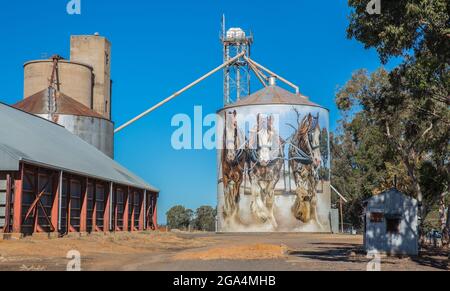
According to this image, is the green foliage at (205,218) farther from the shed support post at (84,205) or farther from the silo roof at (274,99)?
the shed support post at (84,205)

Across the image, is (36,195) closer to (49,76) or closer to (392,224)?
(392,224)

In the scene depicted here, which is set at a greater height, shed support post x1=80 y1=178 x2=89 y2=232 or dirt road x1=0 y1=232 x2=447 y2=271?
shed support post x1=80 y1=178 x2=89 y2=232

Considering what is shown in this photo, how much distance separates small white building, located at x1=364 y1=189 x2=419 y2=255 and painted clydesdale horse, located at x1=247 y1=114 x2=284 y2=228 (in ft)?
146

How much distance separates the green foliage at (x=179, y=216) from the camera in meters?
130

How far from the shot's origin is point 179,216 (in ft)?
433

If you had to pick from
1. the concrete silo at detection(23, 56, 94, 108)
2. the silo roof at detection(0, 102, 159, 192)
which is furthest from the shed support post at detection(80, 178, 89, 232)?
the concrete silo at detection(23, 56, 94, 108)

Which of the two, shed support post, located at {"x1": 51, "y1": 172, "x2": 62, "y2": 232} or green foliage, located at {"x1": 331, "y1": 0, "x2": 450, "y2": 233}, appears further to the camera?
shed support post, located at {"x1": 51, "y1": 172, "x2": 62, "y2": 232}

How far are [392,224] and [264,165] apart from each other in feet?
152

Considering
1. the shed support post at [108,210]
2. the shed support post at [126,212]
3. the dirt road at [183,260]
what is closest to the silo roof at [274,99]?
the shed support post at [126,212]

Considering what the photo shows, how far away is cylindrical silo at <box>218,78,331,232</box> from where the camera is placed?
76750mm

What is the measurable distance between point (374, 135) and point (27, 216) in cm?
2350

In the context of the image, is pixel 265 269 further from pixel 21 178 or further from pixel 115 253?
pixel 21 178

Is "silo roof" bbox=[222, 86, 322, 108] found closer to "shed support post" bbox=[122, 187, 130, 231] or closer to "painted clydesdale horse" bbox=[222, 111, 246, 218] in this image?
"painted clydesdale horse" bbox=[222, 111, 246, 218]
